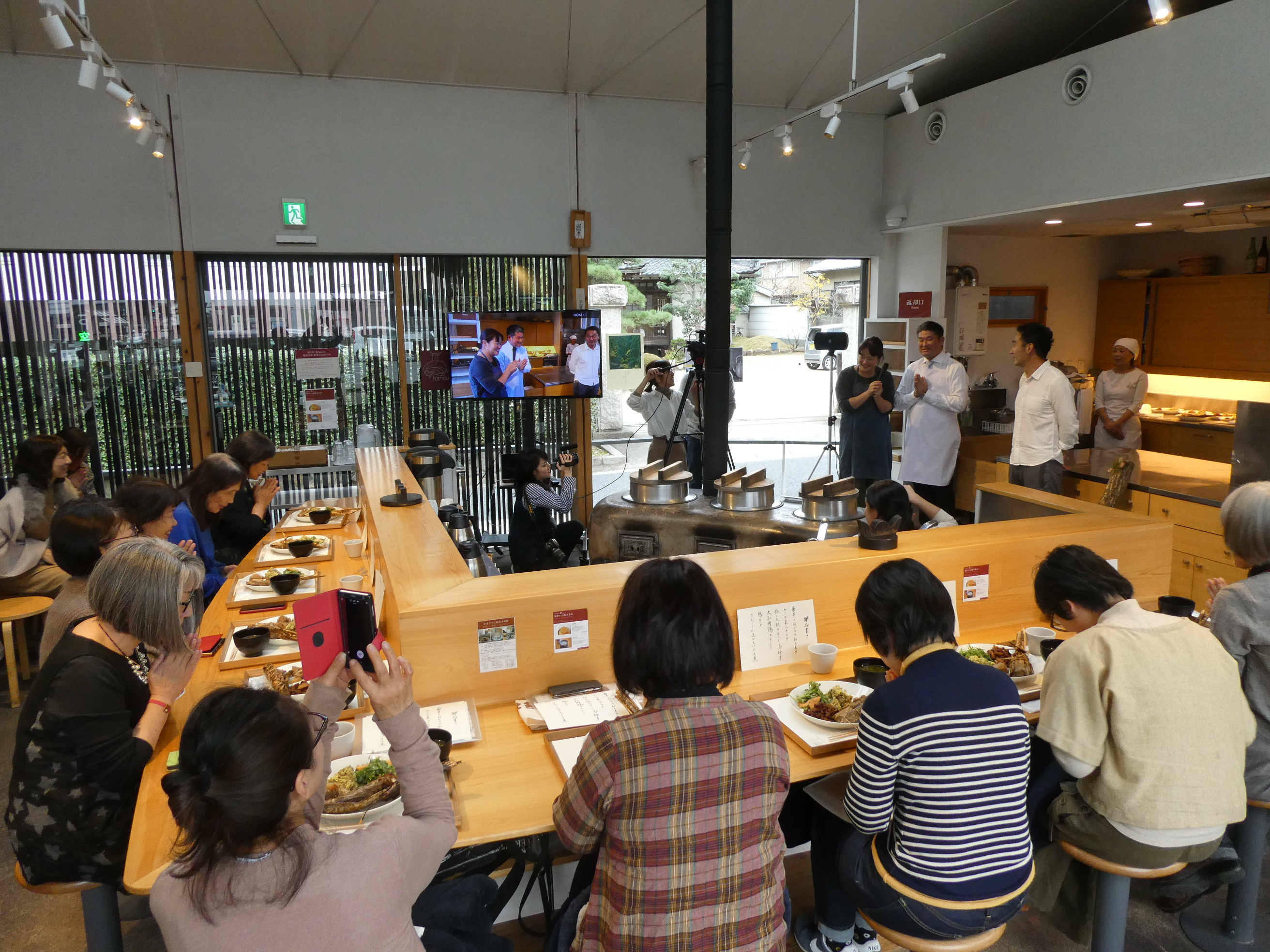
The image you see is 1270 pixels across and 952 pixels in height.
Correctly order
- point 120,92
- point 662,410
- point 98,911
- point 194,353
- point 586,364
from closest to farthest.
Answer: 1. point 98,911
2. point 120,92
3. point 194,353
4. point 586,364
5. point 662,410

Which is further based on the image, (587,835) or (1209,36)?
(1209,36)

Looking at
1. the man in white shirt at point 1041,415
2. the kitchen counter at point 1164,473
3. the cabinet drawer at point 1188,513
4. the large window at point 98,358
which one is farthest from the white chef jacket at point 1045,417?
the large window at point 98,358

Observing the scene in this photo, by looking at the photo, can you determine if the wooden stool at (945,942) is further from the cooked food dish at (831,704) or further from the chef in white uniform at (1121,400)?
the chef in white uniform at (1121,400)

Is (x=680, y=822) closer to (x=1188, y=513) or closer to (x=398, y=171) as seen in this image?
(x=1188, y=513)

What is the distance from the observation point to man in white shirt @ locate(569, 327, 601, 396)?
241 inches

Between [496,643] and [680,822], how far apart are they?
0.91 metres

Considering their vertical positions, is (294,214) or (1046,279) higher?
(294,214)

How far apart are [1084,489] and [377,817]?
4.52 meters

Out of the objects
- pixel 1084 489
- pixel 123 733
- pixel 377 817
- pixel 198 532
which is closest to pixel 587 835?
pixel 377 817

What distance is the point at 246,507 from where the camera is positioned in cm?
400

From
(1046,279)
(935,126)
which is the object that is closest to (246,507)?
(935,126)

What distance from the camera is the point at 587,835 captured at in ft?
4.83

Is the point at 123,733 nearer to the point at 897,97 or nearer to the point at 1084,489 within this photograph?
the point at 1084,489

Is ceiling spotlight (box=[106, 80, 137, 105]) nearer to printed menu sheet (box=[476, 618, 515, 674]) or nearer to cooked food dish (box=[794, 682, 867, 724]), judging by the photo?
printed menu sheet (box=[476, 618, 515, 674])
